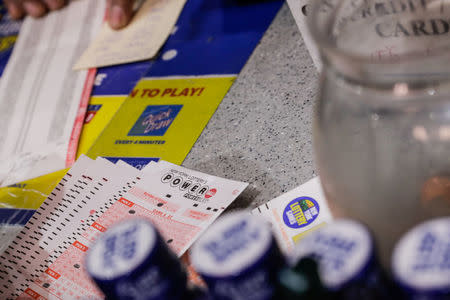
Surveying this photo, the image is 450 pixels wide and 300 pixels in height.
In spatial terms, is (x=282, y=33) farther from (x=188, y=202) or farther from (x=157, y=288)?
(x=157, y=288)

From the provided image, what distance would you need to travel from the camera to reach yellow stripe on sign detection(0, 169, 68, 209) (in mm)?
948

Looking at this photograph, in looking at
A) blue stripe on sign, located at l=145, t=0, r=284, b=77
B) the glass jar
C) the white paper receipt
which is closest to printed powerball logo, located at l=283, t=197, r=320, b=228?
the glass jar

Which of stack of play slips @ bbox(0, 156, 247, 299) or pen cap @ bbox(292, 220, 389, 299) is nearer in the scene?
pen cap @ bbox(292, 220, 389, 299)

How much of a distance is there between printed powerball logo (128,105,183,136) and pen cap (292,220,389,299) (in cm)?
64

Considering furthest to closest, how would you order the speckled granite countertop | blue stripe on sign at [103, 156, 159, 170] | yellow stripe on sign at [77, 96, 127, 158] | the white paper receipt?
the white paper receipt
yellow stripe on sign at [77, 96, 127, 158]
blue stripe on sign at [103, 156, 159, 170]
the speckled granite countertop

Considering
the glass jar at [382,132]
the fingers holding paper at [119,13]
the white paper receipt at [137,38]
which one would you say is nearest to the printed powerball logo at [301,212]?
the glass jar at [382,132]

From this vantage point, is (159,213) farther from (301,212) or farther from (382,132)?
(382,132)

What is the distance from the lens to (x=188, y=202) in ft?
2.44

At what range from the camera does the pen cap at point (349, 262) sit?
333 millimetres

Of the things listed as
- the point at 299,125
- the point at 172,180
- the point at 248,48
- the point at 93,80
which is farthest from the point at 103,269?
the point at 93,80

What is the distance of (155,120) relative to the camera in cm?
100

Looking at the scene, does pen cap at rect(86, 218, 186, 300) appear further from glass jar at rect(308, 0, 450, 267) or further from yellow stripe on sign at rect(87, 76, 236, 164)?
yellow stripe on sign at rect(87, 76, 236, 164)

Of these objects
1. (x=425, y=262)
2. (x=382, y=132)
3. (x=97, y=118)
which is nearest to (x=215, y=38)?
(x=97, y=118)

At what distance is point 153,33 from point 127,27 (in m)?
0.11
